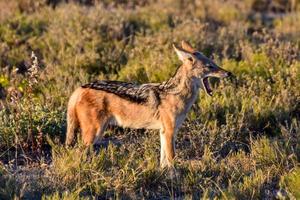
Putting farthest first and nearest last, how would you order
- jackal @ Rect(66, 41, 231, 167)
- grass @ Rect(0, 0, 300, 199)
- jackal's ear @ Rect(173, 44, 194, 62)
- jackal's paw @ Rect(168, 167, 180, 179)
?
jackal's ear @ Rect(173, 44, 194, 62) → jackal @ Rect(66, 41, 231, 167) → jackal's paw @ Rect(168, 167, 180, 179) → grass @ Rect(0, 0, 300, 199)

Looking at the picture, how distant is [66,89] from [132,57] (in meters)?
1.84

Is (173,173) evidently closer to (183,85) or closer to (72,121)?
(183,85)

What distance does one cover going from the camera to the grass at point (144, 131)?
21.6 feet

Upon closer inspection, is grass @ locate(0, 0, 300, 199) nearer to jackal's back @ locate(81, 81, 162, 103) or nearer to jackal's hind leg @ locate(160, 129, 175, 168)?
jackal's hind leg @ locate(160, 129, 175, 168)

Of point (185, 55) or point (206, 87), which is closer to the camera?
point (185, 55)

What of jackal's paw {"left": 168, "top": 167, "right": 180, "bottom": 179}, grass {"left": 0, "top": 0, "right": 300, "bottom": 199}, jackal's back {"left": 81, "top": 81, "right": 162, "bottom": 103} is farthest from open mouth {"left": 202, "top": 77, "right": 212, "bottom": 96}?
jackal's paw {"left": 168, "top": 167, "right": 180, "bottom": 179}

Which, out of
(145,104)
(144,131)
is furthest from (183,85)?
(144,131)

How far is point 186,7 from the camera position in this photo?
15.3 m

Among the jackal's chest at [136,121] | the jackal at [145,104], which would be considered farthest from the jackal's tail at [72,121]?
the jackal's chest at [136,121]

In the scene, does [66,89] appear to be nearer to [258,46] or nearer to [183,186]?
[183,186]

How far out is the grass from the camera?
6.59 meters

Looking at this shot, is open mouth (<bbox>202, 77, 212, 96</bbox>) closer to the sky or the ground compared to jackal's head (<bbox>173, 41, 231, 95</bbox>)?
closer to the ground

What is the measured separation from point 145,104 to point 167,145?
498 millimetres

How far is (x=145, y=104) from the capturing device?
731 centimetres
